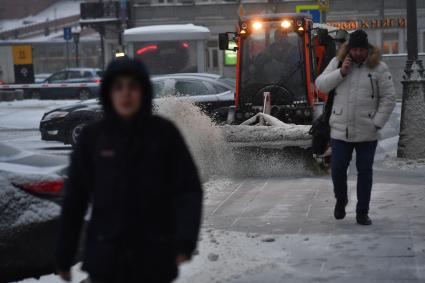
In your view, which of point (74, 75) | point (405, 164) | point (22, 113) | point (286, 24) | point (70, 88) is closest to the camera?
point (405, 164)

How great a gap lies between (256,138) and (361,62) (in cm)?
425

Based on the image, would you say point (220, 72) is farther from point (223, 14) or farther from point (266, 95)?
point (266, 95)

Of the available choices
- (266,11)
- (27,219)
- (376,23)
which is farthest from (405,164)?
(376,23)

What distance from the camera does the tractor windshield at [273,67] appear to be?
12930 millimetres

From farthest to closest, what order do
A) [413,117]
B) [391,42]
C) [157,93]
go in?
[391,42]
[157,93]
[413,117]

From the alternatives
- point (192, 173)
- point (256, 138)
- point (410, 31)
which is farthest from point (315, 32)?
point (192, 173)

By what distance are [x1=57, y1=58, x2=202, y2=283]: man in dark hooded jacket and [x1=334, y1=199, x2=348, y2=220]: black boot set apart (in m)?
4.32

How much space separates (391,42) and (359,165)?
37.8 m

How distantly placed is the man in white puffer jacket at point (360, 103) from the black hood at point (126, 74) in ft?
13.3

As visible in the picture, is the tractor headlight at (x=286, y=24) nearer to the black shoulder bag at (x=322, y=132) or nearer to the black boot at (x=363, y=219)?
the black shoulder bag at (x=322, y=132)

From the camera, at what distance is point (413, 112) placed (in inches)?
478

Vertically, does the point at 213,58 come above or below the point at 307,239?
above

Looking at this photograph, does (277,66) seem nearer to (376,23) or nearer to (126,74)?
(126,74)

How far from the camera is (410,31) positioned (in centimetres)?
1255
